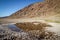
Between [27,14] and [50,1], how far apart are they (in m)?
3.74

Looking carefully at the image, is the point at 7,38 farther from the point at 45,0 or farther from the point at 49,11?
the point at 45,0

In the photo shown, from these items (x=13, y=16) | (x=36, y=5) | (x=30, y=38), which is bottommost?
(x=30, y=38)

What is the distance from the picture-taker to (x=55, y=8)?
17297 millimetres

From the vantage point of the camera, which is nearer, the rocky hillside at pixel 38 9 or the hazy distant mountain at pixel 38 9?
the hazy distant mountain at pixel 38 9

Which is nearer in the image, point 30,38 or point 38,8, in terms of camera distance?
point 30,38

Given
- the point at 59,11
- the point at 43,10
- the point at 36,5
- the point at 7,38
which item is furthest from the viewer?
the point at 36,5

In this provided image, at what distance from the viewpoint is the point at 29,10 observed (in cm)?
1952

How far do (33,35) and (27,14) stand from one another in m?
11.3

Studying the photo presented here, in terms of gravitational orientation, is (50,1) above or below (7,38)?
above

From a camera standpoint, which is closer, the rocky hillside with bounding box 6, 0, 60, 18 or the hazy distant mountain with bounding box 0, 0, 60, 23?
the hazy distant mountain with bounding box 0, 0, 60, 23

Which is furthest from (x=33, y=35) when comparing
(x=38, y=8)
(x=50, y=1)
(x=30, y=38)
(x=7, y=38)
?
(x=50, y=1)

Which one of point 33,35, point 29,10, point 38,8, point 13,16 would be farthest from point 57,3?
point 33,35

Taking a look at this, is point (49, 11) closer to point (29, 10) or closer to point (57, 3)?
point (57, 3)

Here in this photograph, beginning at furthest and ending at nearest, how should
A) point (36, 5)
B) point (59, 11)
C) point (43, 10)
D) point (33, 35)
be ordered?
point (36, 5), point (43, 10), point (59, 11), point (33, 35)
